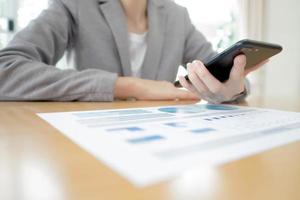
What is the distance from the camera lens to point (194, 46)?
3.88ft

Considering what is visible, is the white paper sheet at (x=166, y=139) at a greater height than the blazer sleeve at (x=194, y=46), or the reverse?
the blazer sleeve at (x=194, y=46)

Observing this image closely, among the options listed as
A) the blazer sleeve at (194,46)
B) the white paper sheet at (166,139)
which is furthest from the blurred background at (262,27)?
the white paper sheet at (166,139)

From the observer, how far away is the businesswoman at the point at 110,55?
63 cm

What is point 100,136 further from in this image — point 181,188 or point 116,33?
point 116,33

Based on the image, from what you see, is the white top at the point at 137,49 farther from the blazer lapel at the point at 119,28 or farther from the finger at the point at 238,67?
the finger at the point at 238,67

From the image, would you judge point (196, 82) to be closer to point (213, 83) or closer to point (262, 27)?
point (213, 83)

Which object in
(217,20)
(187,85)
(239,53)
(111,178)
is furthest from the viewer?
(217,20)

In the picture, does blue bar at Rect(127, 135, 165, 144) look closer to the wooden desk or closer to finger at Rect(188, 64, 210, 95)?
the wooden desk

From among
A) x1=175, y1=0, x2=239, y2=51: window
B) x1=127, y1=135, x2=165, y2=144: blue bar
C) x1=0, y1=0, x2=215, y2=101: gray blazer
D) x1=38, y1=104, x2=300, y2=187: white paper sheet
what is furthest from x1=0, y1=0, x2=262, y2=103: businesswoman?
x1=175, y1=0, x2=239, y2=51: window

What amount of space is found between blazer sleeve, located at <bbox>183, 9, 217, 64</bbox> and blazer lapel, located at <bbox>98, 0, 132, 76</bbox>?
317mm

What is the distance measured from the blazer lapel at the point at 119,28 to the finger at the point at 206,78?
38 cm

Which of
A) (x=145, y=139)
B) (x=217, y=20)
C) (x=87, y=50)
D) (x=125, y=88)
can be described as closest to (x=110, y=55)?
(x=87, y=50)

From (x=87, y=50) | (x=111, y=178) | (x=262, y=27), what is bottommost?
(x=111, y=178)

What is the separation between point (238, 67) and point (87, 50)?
54cm
